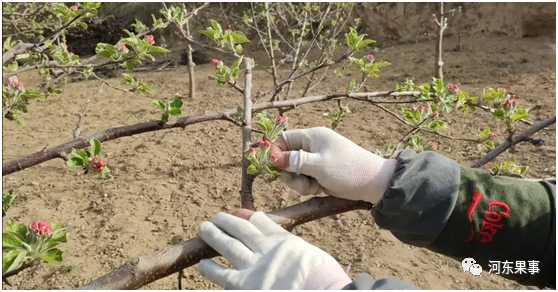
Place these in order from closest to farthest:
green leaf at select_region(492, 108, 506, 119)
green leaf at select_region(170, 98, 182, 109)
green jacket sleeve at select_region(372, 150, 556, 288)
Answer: green jacket sleeve at select_region(372, 150, 556, 288)
green leaf at select_region(170, 98, 182, 109)
green leaf at select_region(492, 108, 506, 119)

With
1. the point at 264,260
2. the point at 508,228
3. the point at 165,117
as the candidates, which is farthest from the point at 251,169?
the point at 508,228

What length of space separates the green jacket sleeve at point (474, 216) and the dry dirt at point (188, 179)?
1.75 m

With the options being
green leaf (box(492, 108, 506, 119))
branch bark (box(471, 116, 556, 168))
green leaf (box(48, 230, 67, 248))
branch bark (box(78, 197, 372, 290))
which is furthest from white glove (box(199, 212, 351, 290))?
green leaf (box(492, 108, 506, 119))

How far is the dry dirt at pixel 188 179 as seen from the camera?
117 inches

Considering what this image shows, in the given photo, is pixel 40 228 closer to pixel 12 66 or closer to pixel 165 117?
pixel 165 117

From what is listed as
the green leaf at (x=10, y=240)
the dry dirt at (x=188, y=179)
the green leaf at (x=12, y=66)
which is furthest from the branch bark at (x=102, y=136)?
the dry dirt at (x=188, y=179)

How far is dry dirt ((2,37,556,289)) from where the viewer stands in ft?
9.76

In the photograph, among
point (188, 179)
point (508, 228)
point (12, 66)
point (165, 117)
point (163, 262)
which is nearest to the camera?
point (163, 262)

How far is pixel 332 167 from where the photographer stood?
3.84 feet

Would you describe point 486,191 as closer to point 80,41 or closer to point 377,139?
point 377,139

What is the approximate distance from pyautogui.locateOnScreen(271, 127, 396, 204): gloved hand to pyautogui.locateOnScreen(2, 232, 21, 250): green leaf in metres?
0.57

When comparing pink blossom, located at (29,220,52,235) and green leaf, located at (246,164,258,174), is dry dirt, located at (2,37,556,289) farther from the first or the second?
pink blossom, located at (29,220,52,235)

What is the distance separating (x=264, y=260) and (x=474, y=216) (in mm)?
529

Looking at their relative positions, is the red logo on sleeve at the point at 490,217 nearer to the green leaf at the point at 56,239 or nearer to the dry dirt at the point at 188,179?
the green leaf at the point at 56,239
